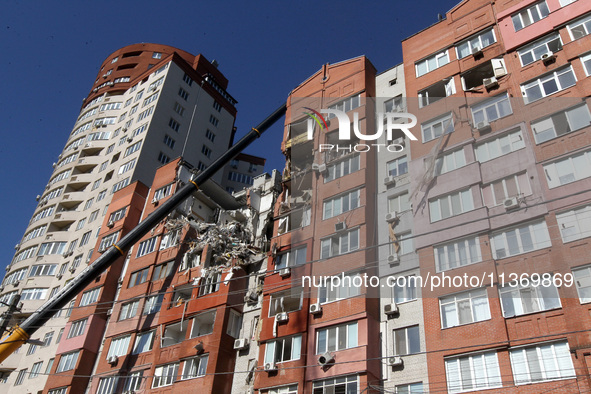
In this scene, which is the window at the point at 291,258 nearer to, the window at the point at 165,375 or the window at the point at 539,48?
the window at the point at 165,375

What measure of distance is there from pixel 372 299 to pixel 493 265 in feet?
18.8

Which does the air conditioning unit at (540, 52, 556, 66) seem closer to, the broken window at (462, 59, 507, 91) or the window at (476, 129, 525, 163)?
the broken window at (462, 59, 507, 91)

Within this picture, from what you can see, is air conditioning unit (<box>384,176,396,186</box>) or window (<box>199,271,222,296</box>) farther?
window (<box>199,271,222,296</box>)

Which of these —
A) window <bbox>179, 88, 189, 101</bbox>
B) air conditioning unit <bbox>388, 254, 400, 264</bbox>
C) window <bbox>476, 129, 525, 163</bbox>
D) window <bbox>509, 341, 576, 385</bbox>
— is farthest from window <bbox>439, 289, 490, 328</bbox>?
window <bbox>179, 88, 189, 101</bbox>

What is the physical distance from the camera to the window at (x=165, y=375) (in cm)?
2942

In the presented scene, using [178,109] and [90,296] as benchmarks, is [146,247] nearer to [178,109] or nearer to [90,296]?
[90,296]

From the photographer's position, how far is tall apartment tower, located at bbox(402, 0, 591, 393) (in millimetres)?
18797

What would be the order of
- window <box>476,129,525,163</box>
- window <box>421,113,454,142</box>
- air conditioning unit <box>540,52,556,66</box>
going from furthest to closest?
window <box>421,113,454,142</box> < air conditioning unit <box>540,52,556,66</box> < window <box>476,129,525,163</box>

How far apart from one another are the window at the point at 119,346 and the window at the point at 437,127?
72.3ft

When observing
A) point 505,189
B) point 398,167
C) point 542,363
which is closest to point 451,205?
point 505,189

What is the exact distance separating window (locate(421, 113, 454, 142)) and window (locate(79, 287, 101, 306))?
83.0 ft

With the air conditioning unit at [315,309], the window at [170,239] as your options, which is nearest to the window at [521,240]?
the air conditioning unit at [315,309]

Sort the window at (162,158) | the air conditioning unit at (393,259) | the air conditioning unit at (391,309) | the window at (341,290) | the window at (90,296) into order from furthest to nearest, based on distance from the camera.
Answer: the window at (162,158) → the window at (90,296) → the window at (341,290) → the air conditioning unit at (393,259) → the air conditioning unit at (391,309)

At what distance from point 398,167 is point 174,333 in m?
16.9
